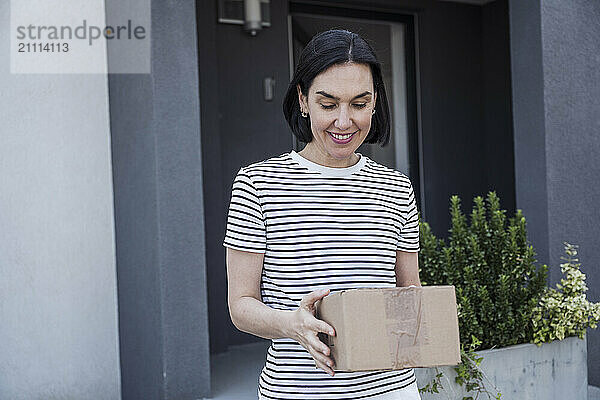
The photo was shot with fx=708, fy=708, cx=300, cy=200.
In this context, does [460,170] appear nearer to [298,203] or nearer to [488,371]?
[488,371]

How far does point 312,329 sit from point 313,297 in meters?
0.06

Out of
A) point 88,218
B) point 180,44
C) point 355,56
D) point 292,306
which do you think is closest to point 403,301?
point 292,306

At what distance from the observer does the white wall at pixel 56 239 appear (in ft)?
12.4

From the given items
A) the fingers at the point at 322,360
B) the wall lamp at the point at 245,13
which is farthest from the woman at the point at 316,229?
the wall lamp at the point at 245,13

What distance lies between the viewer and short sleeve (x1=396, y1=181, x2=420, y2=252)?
155cm

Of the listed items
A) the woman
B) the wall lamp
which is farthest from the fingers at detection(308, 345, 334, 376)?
the wall lamp

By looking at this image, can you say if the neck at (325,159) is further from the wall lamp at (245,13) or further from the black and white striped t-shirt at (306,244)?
the wall lamp at (245,13)

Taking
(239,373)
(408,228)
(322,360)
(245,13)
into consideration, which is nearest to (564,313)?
(239,373)

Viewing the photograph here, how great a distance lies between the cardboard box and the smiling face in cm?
32

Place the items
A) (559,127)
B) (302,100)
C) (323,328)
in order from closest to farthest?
(323,328) < (302,100) < (559,127)

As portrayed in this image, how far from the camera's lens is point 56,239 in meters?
3.87

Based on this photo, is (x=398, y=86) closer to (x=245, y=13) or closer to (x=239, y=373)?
(x=245, y=13)

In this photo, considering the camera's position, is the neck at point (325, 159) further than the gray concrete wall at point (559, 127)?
No

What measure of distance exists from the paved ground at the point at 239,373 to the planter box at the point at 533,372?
1.11 ft
